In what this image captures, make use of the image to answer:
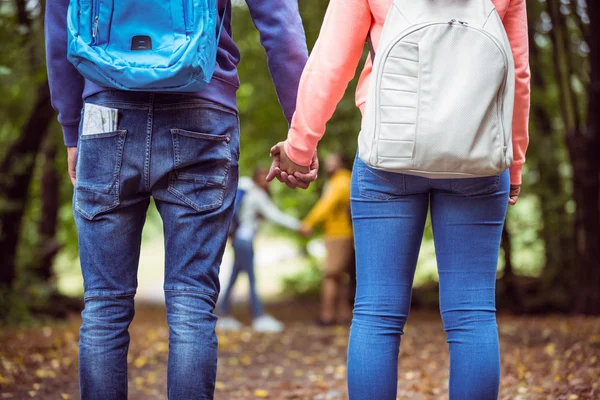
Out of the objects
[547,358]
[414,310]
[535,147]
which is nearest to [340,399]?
[547,358]

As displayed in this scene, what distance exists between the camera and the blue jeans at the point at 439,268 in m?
2.36

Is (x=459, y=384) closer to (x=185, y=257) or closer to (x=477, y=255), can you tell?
(x=477, y=255)

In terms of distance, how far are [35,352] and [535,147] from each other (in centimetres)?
685

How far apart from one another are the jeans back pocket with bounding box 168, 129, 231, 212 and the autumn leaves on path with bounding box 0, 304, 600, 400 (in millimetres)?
2134

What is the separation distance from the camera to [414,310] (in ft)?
38.2

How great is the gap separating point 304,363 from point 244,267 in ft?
10.6

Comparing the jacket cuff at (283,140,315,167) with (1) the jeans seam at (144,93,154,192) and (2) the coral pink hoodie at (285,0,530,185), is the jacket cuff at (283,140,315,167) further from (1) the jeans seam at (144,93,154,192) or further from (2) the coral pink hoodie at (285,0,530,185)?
(1) the jeans seam at (144,93,154,192)

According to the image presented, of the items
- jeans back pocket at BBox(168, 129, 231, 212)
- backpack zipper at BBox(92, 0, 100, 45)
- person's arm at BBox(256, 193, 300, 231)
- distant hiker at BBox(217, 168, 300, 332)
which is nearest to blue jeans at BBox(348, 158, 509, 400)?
jeans back pocket at BBox(168, 129, 231, 212)

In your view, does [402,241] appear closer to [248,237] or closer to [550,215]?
[248,237]

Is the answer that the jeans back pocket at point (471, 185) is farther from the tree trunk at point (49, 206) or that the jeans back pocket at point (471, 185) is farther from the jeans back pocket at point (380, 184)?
the tree trunk at point (49, 206)

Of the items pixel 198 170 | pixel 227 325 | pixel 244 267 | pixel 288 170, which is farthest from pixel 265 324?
pixel 198 170

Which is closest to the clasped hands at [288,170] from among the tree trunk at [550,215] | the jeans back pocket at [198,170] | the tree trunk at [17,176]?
the jeans back pocket at [198,170]

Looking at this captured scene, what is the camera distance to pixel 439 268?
2.43 meters

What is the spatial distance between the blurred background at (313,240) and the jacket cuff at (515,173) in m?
1.50
